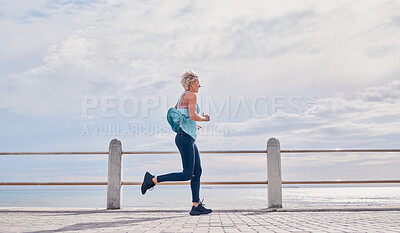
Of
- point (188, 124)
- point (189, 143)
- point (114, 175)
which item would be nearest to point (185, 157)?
point (189, 143)

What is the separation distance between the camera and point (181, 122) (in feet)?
16.4

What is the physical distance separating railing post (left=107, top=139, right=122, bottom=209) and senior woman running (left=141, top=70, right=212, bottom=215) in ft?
5.56

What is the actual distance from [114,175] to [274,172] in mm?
2885

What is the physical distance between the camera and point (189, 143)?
4.96m

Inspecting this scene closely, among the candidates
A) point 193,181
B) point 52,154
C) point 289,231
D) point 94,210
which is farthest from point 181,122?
point 52,154

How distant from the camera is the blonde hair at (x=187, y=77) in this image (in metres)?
5.21

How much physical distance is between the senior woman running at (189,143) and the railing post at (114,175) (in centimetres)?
169

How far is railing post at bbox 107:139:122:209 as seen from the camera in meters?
6.61

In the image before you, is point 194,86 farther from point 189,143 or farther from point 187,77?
point 189,143

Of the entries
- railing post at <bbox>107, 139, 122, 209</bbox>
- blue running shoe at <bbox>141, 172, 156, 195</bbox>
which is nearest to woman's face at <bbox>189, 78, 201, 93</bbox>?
blue running shoe at <bbox>141, 172, 156, 195</bbox>

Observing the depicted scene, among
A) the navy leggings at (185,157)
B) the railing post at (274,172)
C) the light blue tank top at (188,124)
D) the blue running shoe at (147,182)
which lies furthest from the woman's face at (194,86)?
the railing post at (274,172)

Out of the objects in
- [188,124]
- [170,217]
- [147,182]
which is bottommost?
[170,217]

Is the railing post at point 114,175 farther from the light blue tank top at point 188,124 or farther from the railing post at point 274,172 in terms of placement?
the railing post at point 274,172

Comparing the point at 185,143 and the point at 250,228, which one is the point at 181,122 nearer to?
the point at 185,143
